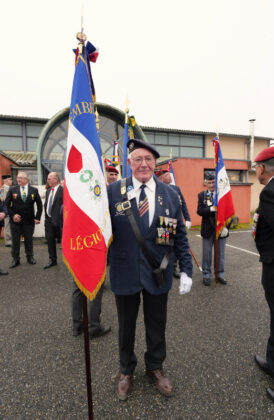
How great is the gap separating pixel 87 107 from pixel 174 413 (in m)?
2.61

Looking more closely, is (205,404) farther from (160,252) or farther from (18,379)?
(18,379)

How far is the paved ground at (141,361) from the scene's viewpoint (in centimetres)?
176

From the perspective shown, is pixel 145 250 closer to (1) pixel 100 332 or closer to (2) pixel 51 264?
(1) pixel 100 332

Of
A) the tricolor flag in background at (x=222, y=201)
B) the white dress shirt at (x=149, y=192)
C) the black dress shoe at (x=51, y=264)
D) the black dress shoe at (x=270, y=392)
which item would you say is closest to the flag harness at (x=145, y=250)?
the white dress shirt at (x=149, y=192)

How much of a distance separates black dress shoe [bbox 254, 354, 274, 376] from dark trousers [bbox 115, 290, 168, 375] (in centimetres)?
108

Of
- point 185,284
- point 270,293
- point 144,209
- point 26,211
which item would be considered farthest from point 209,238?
point 26,211

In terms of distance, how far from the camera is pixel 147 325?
197cm

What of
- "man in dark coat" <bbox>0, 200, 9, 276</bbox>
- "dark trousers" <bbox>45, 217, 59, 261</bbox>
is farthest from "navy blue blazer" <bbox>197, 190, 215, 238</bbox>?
"man in dark coat" <bbox>0, 200, 9, 276</bbox>

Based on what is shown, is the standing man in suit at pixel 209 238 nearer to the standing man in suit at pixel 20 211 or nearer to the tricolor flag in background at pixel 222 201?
the tricolor flag in background at pixel 222 201

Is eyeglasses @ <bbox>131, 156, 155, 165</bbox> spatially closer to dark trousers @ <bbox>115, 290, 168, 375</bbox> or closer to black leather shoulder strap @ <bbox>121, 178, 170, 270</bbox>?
black leather shoulder strap @ <bbox>121, 178, 170, 270</bbox>

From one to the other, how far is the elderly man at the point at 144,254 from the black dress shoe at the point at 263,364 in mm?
1024

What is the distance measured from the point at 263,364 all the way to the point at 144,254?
1794mm

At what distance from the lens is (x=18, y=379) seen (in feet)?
6.72

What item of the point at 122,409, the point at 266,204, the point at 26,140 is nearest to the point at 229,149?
the point at 26,140
